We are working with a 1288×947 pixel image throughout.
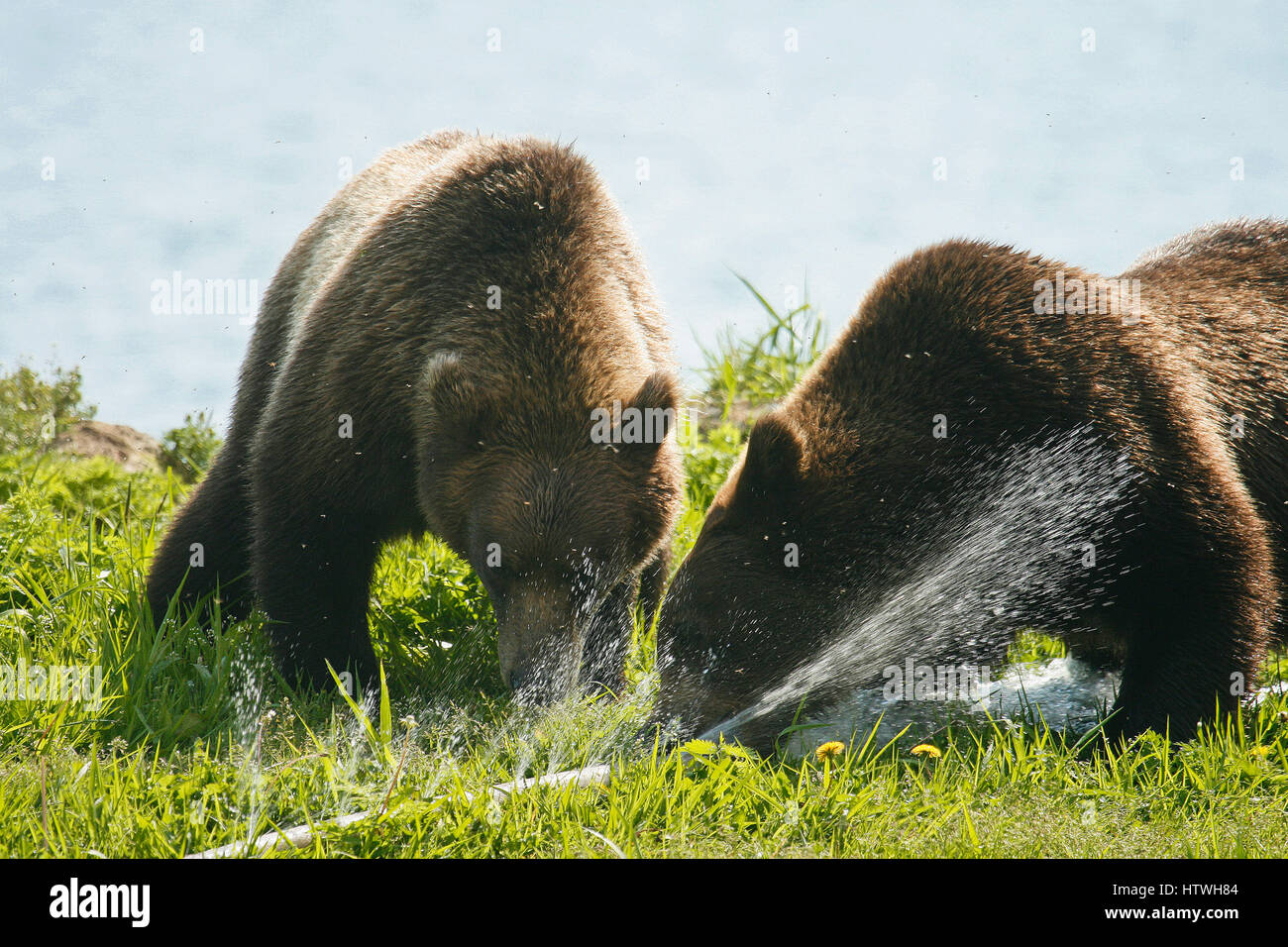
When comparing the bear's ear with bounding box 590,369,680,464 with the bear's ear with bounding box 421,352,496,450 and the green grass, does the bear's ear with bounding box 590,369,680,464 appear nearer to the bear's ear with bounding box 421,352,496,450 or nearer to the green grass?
the bear's ear with bounding box 421,352,496,450

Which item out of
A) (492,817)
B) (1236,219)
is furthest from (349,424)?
(1236,219)

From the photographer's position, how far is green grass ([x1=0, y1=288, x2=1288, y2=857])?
138 inches

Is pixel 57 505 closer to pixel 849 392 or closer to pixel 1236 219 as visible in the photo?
pixel 849 392

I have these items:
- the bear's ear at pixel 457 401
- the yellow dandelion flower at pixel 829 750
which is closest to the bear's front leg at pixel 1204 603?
the yellow dandelion flower at pixel 829 750

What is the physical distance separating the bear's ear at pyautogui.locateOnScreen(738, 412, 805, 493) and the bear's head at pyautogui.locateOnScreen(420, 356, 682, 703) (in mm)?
391

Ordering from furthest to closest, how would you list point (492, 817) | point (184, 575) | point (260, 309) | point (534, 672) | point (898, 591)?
Answer: point (260, 309) → point (184, 575) → point (898, 591) → point (534, 672) → point (492, 817)

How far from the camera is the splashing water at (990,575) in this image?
4605 mm

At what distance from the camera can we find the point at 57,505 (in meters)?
7.28

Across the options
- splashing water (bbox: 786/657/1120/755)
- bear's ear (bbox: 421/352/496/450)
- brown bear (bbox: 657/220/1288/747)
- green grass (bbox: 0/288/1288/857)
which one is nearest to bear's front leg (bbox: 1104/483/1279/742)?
brown bear (bbox: 657/220/1288/747)

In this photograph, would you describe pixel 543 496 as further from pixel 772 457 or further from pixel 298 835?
pixel 298 835

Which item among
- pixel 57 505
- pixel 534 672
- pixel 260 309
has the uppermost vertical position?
pixel 260 309

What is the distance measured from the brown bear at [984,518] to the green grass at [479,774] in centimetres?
35

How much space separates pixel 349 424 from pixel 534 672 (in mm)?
1347
